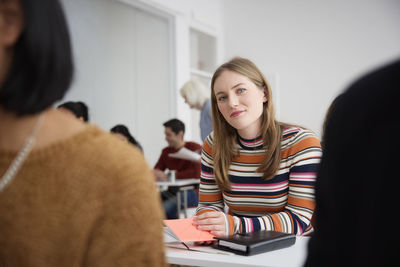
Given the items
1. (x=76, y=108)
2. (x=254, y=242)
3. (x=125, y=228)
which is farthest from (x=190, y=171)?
(x=125, y=228)

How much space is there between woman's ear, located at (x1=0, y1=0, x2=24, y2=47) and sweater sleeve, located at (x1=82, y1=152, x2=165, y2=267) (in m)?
0.26

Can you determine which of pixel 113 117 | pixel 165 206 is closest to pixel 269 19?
pixel 113 117

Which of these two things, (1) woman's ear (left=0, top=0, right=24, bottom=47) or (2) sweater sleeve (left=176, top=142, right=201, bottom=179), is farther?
(2) sweater sleeve (left=176, top=142, right=201, bottom=179)

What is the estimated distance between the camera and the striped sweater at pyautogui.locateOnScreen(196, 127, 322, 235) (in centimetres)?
156

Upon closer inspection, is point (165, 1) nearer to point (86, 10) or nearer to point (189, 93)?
point (86, 10)

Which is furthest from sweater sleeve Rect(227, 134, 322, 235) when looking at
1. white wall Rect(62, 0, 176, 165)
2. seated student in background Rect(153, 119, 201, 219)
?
white wall Rect(62, 0, 176, 165)

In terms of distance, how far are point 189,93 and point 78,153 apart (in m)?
4.33

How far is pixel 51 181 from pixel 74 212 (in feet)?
0.20

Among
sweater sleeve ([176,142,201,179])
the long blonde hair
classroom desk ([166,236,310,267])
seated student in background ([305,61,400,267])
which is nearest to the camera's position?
seated student in background ([305,61,400,267])

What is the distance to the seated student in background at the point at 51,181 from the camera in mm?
587

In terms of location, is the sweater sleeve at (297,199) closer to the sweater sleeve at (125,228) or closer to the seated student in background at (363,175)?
the sweater sleeve at (125,228)

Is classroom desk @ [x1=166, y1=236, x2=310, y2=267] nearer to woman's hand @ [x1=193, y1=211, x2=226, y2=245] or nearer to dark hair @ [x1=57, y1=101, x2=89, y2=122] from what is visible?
woman's hand @ [x1=193, y1=211, x2=226, y2=245]

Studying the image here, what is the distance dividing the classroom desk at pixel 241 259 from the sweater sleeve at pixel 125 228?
0.61m

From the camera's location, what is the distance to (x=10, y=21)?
57 cm
